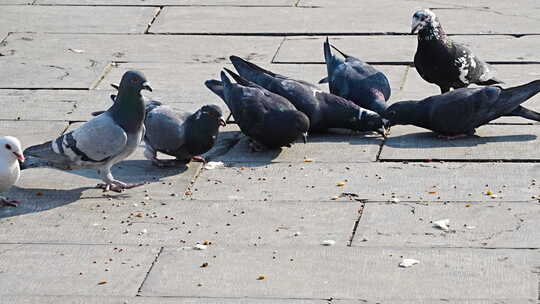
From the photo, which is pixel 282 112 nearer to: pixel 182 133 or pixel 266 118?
pixel 266 118

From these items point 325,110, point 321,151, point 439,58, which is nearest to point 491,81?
point 439,58

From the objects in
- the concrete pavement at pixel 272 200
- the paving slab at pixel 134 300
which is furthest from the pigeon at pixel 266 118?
the paving slab at pixel 134 300

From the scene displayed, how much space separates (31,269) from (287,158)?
2.60 m

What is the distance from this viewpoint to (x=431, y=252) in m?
6.52

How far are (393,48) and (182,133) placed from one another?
380 centimetres

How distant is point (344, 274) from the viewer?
20.5 feet

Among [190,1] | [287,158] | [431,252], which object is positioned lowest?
[190,1]

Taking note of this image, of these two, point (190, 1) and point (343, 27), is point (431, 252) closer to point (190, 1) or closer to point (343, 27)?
point (343, 27)

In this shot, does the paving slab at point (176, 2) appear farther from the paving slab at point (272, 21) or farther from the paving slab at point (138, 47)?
the paving slab at point (138, 47)

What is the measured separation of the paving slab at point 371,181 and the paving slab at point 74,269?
1.18 meters

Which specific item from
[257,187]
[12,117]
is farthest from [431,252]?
[12,117]

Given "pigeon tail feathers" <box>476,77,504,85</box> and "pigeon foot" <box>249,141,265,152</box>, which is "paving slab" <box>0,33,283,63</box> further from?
"pigeon foot" <box>249,141,265,152</box>

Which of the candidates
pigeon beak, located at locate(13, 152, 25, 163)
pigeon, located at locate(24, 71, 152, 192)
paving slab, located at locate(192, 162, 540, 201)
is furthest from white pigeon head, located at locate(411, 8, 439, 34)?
pigeon beak, located at locate(13, 152, 25, 163)

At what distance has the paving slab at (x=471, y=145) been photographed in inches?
327
